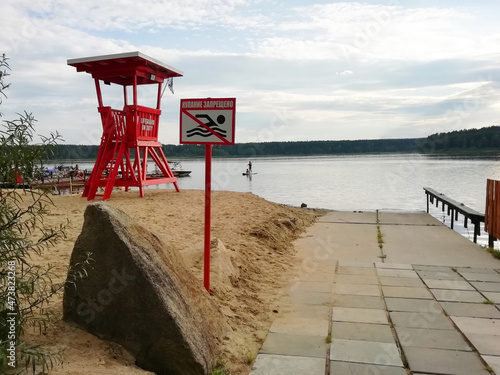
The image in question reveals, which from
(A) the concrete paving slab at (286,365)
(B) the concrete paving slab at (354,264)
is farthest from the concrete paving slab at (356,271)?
(A) the concrete paving slab at (286,365)

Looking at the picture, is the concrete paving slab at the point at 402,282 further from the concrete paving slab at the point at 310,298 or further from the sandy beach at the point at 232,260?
the sandy beach at the point at 232,260

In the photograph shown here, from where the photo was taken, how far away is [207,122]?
15.1 feet

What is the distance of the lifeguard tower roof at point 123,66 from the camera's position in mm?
12320

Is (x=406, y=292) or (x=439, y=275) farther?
(x=439, y=275)

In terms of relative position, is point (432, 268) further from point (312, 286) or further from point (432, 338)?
point (432, 338)

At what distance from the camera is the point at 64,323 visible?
345 centimetres

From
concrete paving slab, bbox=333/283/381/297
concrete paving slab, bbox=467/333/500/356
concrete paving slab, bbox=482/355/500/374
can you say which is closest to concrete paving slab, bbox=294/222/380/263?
concrete paving slab, bbox=333/283/381/297

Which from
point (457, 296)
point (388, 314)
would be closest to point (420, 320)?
point (388, 314)

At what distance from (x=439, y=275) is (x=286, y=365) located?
4067 millimetres

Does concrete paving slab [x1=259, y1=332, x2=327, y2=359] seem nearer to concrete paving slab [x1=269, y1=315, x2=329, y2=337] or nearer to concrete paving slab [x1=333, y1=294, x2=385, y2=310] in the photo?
concrete paving slab [x1=269, y1=315, x2=329, y2=337]

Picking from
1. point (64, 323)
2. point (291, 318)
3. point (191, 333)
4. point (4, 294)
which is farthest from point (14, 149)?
point (291, 318)

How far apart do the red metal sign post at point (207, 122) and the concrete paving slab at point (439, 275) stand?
3843 millimetres

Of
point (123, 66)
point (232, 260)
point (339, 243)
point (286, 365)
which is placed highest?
point (123, 66)

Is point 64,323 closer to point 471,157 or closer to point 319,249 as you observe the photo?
point 319,249
